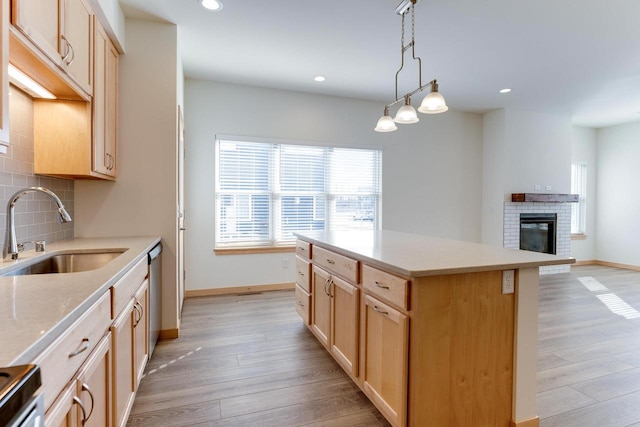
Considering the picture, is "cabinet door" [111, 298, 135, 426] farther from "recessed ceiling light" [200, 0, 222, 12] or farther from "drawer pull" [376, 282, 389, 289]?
"recessed ceiling light" [200, 0, 222, 12]

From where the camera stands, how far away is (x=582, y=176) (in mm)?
6504

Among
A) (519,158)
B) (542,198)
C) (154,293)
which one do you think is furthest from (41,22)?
(542,198)

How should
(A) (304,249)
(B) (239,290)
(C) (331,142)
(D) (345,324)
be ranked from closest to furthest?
1. (D) (345,324)
2. (A) (304,249)
3. (B) (239,290)
4. (C) (331,142)

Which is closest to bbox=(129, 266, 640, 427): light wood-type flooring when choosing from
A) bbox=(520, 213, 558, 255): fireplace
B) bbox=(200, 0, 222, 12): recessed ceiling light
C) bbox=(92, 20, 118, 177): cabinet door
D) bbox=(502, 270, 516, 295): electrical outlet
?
bbox=(502, 270, 516, 295): electrical outlet

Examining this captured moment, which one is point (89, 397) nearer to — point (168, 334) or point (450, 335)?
point (450, 335)

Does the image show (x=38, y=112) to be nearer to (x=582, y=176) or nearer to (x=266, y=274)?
(x=266, y=274)

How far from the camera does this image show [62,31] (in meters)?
1.70

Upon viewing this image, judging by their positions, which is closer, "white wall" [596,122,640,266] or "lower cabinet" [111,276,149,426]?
"lower cabinet" [111,276,149,426]

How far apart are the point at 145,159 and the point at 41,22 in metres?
1.35

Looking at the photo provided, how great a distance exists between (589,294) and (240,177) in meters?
4.93

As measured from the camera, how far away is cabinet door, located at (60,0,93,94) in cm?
174

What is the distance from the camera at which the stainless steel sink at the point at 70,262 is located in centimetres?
183

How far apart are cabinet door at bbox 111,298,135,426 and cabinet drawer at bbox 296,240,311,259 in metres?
1.41

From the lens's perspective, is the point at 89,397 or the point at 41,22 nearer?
the point at 89,397
